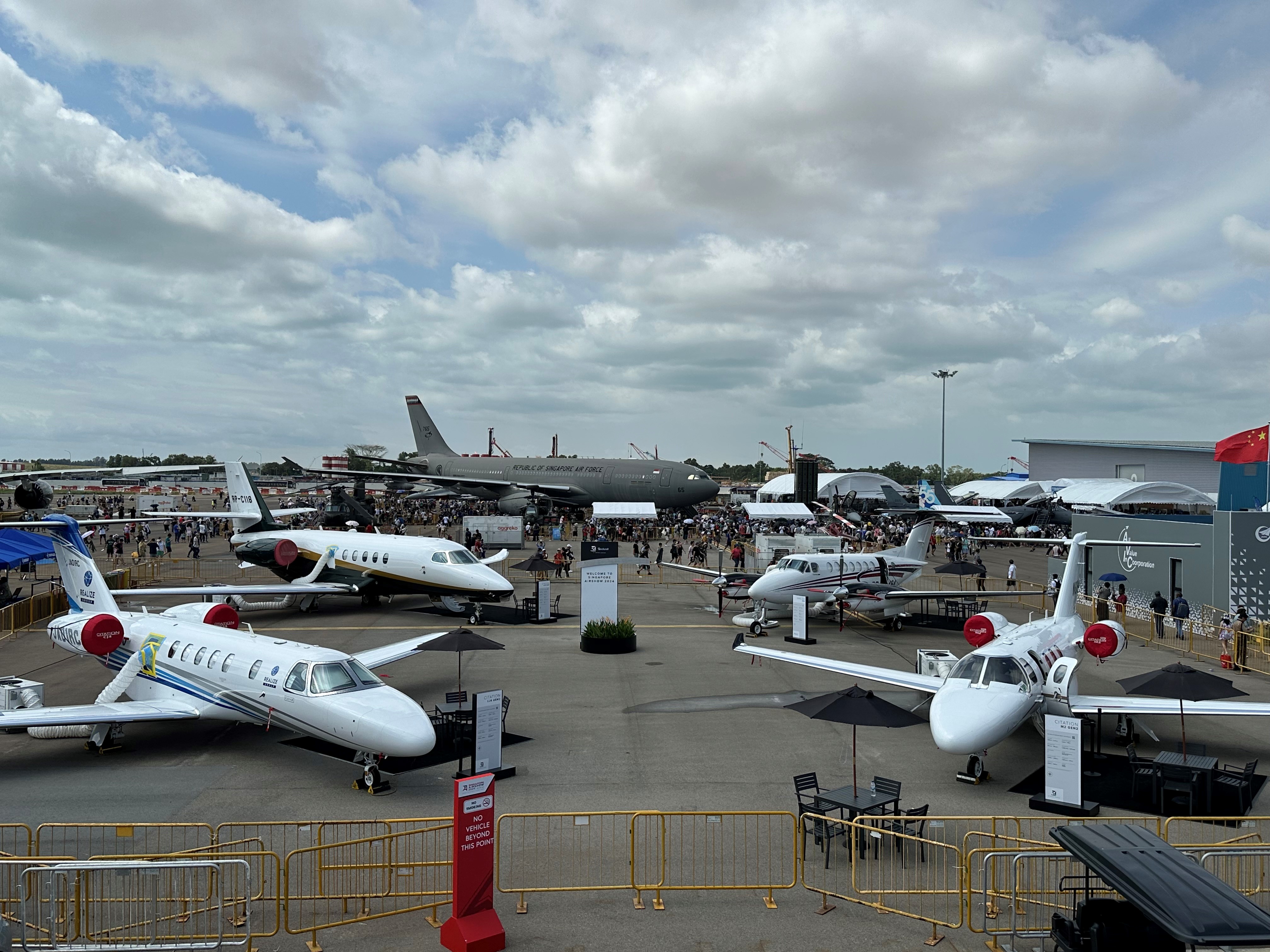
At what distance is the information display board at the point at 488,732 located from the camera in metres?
12.0

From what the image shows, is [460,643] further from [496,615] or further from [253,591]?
[496,615]

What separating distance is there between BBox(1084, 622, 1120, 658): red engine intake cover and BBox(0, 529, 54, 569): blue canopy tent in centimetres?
2950

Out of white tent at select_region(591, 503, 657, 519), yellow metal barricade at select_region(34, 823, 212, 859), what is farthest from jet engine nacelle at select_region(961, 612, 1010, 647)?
white tent at select_region(591, 503, 657, 519)

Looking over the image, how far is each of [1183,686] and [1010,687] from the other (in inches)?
108

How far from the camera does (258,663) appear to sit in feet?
43.8

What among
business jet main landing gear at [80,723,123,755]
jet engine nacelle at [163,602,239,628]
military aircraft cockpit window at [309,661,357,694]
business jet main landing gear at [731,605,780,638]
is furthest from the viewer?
business jet main landing gear at [731,605,780,638]

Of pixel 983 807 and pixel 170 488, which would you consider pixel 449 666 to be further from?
pixel 170 488

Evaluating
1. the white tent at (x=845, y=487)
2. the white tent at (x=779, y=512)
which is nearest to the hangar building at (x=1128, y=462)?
the white tent at (x=845, y=487)

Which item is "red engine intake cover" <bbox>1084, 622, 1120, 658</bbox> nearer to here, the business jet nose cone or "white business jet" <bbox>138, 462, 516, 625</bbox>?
the business jet nose cone

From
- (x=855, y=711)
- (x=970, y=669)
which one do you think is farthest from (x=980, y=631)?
(x=855, y=711)

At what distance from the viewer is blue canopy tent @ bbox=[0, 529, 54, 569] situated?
26.5 meters

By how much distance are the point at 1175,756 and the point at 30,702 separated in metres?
19.0

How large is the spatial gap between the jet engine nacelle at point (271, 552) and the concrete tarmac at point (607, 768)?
24.2 feet

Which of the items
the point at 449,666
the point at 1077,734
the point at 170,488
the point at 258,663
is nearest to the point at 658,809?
the point at 1077,734
